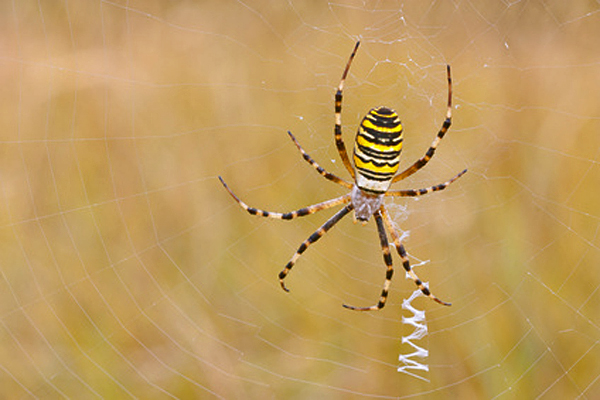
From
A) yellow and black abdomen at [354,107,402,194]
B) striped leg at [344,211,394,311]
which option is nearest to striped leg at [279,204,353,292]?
striped leg at [344,211,394,311]

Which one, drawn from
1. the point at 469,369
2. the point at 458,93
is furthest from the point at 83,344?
the point at 458,93

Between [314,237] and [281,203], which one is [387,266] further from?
[281,203]

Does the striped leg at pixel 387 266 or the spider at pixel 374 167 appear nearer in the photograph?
the spider at pixel 374 167

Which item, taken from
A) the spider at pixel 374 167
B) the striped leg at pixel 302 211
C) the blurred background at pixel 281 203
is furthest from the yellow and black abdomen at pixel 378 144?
the blurred background at pixel 281 203

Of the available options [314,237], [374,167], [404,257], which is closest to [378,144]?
[374,167]

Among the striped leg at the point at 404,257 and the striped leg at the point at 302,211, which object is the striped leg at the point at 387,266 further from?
the striped leg at the point at 302,211

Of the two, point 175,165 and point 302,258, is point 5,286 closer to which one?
point 175,165

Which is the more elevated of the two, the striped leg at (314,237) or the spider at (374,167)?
the spider at (374,167)

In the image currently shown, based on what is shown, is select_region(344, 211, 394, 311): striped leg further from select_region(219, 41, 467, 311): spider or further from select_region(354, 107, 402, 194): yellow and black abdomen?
select_region(354, 107, 402, 194): yellow and black abdomen
